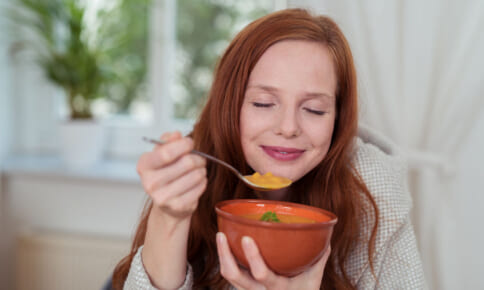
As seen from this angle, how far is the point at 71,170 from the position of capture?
84.2 inches

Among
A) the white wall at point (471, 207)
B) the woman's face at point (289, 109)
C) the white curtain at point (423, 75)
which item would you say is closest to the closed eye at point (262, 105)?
the woman's face at point (289, 109)

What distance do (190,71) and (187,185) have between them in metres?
1.72

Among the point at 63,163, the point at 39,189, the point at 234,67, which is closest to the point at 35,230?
the point at 39,189

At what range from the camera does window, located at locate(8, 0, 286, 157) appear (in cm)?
228

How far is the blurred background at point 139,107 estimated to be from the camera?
1630 millimetres

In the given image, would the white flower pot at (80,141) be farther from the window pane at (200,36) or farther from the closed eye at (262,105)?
the closed eye at (262,105)

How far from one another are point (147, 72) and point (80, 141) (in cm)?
53

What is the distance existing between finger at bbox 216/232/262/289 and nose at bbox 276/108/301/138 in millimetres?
298

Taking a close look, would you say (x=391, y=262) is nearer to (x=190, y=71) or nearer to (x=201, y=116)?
(x=201, y=116)

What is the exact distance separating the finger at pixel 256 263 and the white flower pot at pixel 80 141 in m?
1.59

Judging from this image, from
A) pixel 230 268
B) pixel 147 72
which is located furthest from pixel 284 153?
pixel 147 72

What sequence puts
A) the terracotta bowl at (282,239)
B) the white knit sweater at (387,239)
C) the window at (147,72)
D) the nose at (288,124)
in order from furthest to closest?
1. the window at (147,72)
2. the white knit sweater at (387,239)
3. the nose at (288,124)
4. the terracotta bowl at (282,239)

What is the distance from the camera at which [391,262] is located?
113 cm

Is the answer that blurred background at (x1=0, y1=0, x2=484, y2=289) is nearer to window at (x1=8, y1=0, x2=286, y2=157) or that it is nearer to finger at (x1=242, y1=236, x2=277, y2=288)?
window at (x1=8, y1=0, x2=286, y2=157)
